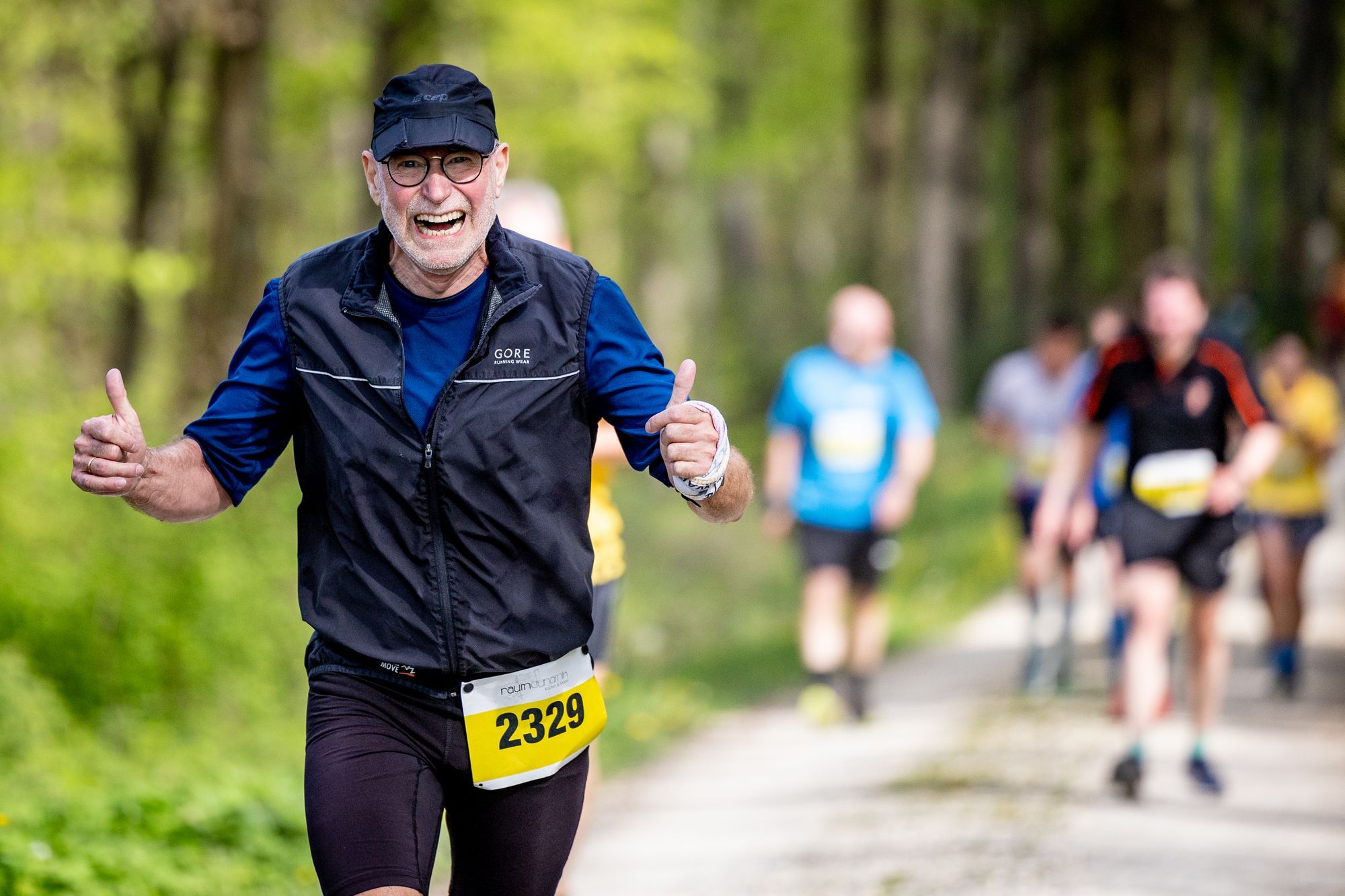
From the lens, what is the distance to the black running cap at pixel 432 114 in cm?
345

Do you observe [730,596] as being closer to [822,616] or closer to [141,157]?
[822,616]

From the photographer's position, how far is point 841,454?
393 inches

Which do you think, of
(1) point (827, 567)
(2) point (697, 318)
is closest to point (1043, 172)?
(2) point (697, 318)

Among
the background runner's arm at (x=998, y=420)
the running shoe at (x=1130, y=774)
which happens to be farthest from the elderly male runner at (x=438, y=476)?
the background runner's arm at (x=998, y=420)

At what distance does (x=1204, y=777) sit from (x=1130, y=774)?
0.44 m

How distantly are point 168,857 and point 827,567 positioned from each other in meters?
4.88

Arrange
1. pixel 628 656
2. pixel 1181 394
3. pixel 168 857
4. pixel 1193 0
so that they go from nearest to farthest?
pixel 168 857 < pixel 1181 394 < pixel 628 656 < pixel 1193 0

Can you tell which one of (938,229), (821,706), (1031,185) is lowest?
(821,706)

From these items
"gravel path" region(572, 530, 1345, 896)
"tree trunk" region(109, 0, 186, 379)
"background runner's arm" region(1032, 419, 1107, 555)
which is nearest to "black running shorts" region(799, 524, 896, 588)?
"gravel path" region(572, 530, 1345, 896)

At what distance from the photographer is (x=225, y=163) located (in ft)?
44.8

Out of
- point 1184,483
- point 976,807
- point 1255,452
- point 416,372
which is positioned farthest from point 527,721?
point 1255,452

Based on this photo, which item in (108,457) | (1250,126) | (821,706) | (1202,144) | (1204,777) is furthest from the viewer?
(1250,126)

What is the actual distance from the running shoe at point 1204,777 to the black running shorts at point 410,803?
200 inches

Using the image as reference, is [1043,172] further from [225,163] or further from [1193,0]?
[225,163]
